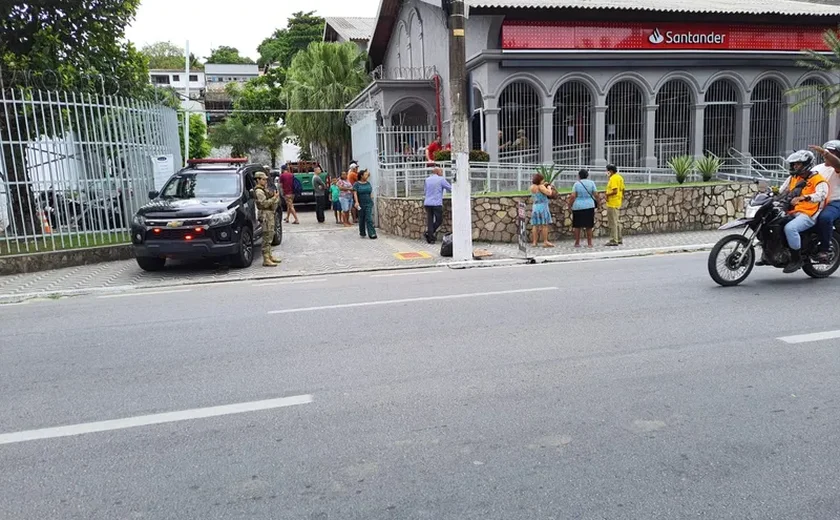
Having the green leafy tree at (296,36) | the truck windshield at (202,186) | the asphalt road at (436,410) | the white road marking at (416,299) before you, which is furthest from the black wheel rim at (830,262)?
the green leafy tree at (296,36)

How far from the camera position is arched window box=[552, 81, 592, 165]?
20516 mm

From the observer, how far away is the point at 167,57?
83.9 metres

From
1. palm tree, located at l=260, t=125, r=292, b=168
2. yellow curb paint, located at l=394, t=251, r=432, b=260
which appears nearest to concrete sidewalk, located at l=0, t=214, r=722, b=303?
yellow curb paint, located at l=394, t=251, r=432, b=260

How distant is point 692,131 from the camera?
21359 mm

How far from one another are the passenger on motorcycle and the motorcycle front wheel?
465mm

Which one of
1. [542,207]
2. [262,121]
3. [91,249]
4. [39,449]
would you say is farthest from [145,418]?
[262,121]

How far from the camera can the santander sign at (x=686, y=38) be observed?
20.2 m

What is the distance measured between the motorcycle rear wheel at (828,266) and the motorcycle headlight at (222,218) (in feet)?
28.7

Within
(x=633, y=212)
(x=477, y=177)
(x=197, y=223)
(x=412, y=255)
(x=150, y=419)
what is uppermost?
(x=477, y=177)

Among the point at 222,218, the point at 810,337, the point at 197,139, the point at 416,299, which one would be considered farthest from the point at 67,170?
the point at 197,139

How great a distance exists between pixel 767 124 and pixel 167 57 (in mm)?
79320

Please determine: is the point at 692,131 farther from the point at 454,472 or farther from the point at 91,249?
the point at 454,472

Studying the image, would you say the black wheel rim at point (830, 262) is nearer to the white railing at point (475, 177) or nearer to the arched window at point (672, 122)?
the white railing at point (475, 177)

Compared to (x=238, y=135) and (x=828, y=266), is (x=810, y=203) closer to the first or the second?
(x=828, y=266)
